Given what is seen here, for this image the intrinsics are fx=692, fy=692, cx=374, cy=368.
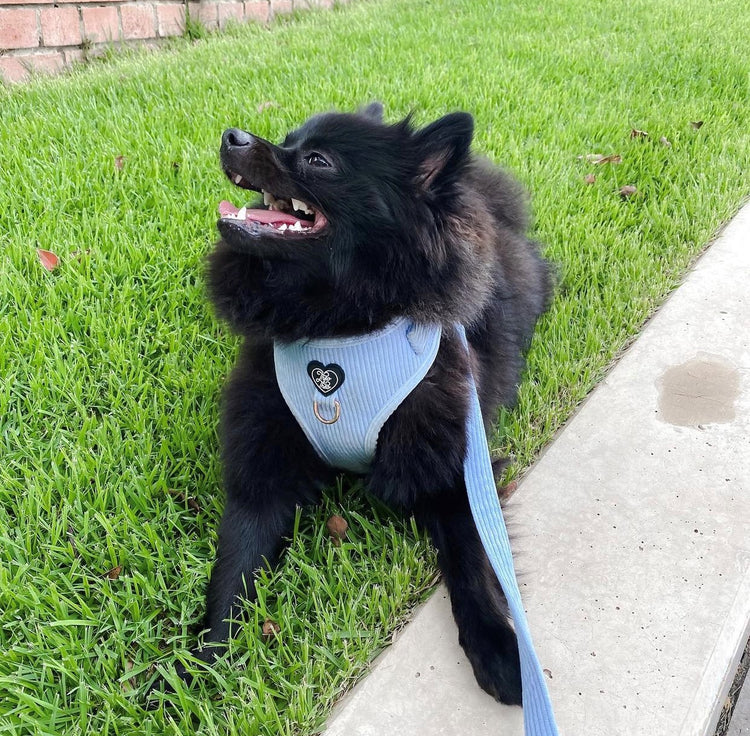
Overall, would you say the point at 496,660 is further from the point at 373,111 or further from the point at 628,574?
the point at 373,111

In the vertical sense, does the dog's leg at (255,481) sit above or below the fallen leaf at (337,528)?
above

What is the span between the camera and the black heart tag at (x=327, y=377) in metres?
1.82

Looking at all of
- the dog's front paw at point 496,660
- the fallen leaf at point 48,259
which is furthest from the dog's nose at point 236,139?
the fallen leaf at point 48,259

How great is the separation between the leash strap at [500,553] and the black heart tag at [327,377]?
366mm

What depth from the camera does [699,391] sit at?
2.49m

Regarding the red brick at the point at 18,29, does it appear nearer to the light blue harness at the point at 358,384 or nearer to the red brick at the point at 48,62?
the red brick at the point at 48,62

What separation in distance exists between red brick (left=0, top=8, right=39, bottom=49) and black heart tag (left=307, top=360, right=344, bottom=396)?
4295 millimetres

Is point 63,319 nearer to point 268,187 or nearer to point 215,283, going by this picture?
point 215,283

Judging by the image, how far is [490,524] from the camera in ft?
5.27

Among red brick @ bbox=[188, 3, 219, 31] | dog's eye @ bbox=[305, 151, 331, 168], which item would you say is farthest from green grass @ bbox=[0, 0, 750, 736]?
dog's eye @ bbox=[305, 151, 331, 168]

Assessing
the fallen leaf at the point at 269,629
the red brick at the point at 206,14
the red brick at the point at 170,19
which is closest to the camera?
the fallen leaf at the point at 269,629

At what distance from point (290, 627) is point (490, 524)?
0.54 meters

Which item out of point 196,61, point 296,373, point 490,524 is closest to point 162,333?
point 296,373

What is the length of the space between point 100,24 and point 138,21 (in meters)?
0.37
